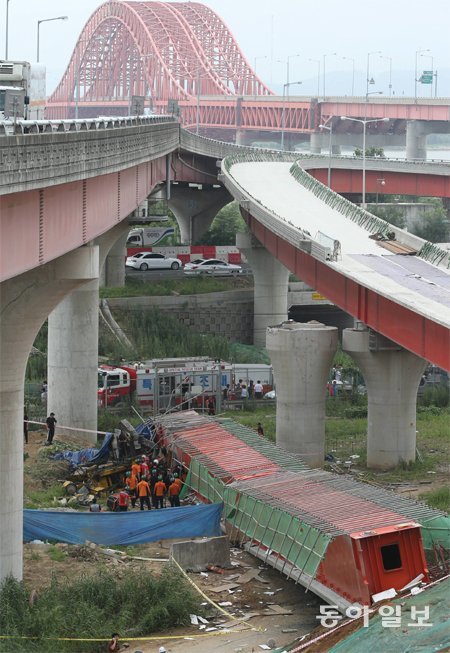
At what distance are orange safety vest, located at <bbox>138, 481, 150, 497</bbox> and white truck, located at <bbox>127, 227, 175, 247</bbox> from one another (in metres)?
57.4

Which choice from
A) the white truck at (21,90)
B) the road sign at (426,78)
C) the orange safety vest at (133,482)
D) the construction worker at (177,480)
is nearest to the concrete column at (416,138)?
the road sign at (426,78)

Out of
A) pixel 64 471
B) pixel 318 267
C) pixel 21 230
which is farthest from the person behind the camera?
pixel 318 267

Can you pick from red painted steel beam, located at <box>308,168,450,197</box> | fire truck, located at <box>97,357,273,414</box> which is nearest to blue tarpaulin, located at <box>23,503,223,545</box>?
fire truck, located at <box>97,357,273,414</box>

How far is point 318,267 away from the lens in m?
49.4

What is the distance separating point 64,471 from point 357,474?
9531mm

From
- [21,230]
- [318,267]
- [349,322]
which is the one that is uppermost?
[21,230]

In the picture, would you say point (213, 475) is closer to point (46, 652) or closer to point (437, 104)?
point (46, 652)

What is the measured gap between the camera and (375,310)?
42.9 m

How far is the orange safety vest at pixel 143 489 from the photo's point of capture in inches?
1499

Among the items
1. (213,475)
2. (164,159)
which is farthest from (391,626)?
(164,159)

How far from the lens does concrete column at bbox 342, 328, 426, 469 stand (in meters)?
48.2

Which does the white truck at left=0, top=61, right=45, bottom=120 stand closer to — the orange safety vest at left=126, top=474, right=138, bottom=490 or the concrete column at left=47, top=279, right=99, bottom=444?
the concrete column at left=47, top=279, right=99, bottom=444

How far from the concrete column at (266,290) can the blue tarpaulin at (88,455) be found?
114 ft

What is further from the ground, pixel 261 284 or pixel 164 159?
pixel 164 159
